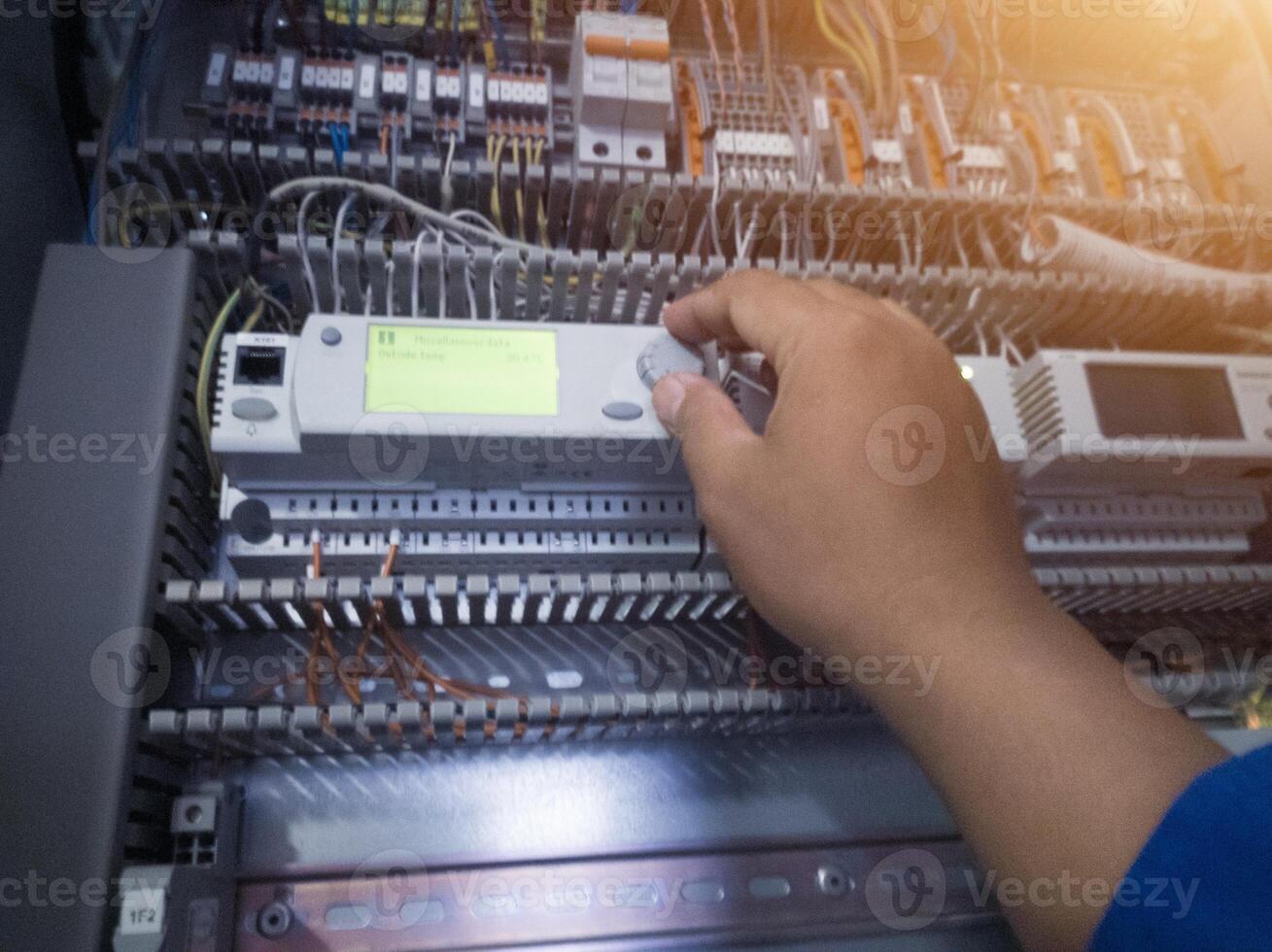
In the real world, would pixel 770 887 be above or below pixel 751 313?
below

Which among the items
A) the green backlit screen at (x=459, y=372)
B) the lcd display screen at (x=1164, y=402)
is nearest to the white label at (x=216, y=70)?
the green backlit screen at (x=459, y=372)

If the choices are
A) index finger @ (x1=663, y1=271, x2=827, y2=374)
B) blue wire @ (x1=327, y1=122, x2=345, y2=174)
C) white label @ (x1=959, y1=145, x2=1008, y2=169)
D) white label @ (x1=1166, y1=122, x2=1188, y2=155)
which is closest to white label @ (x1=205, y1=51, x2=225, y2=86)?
blue wire @ (x1=327, y1=122, x2=345, y2=174)

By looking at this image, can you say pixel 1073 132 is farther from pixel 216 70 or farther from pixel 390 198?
pixel 216 70

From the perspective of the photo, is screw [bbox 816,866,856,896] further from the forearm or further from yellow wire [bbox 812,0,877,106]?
yellow wire [bbox 812,0,877,106]

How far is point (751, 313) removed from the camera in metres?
0.84

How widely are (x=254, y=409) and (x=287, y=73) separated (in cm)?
57

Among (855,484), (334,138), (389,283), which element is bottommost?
(855,484)

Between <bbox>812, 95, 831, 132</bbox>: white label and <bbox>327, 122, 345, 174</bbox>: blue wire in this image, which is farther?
<bbox>812, 95, 831, 132</bbox>: white label

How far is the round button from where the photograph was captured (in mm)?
934

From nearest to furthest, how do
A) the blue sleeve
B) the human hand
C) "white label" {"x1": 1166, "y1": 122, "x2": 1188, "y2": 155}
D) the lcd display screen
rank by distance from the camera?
the blue sleeve, the human hand, the lcd display screen, "white label" {"x1": 1166, "y1": 122, "x2": 1188, "y2": 155}

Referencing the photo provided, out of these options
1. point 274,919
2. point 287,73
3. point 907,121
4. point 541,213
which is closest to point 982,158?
point 907,121

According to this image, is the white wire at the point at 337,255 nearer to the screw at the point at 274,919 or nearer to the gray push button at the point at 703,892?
the screw at the point at 274,919

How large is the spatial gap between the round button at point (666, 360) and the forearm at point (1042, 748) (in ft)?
1.30

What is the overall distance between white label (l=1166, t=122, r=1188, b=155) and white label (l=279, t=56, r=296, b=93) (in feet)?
4.51
